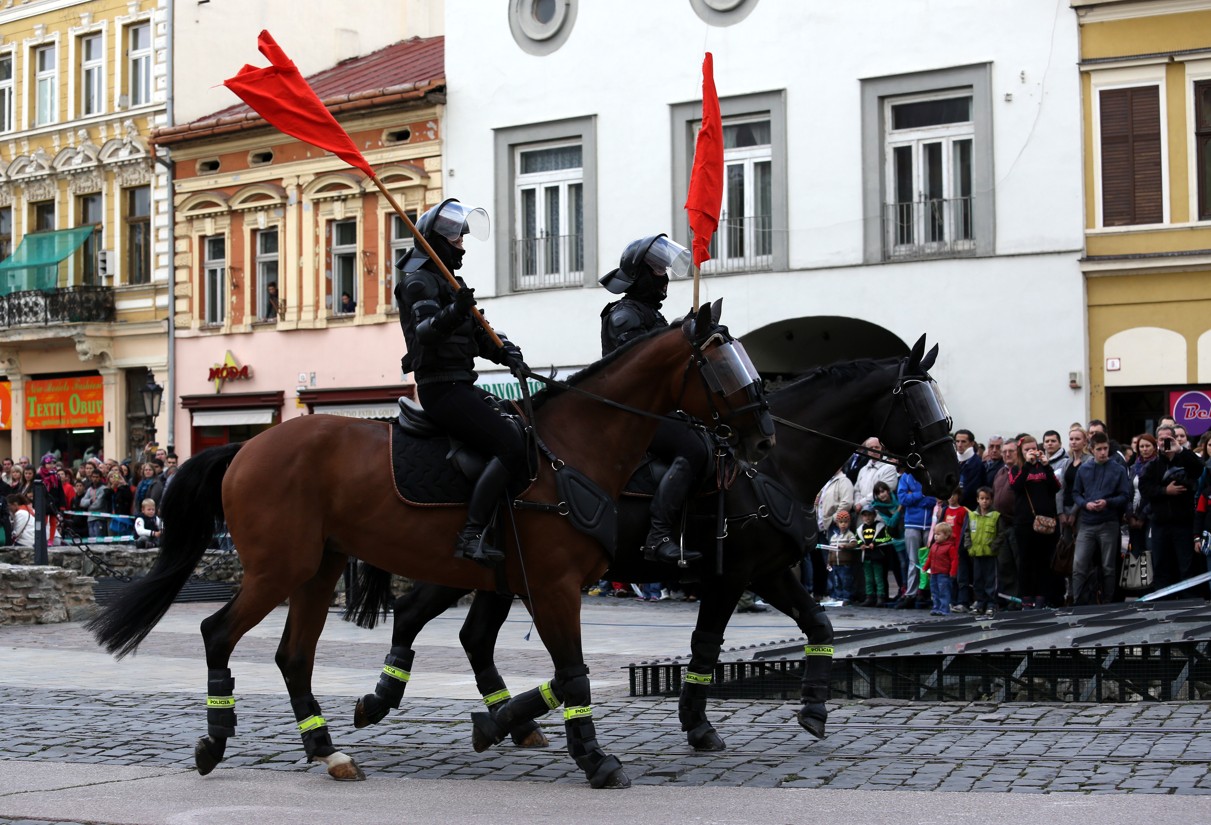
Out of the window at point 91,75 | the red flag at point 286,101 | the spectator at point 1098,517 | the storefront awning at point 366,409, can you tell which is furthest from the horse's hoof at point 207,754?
the window at point 91,75

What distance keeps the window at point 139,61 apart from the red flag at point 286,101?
2849 cm

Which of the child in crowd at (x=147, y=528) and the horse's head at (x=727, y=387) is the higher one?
the horse's head at (x=727, y=387)

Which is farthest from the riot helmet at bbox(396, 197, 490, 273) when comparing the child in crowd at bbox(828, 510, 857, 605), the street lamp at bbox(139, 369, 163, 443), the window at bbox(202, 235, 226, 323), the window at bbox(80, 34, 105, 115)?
the window at bbox(80, 34, 105, 115)

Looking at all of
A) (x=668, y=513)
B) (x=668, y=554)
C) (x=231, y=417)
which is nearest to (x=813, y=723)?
(x=668, y=554)

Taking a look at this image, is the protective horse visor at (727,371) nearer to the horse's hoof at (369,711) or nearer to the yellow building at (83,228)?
the horse's hoof at (369,711)

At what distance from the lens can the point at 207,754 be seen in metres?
8.09

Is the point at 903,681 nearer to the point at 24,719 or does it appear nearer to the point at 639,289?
the point at 639,289

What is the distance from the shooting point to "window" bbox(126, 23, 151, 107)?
1410 inches

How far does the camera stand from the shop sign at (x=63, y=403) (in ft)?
119

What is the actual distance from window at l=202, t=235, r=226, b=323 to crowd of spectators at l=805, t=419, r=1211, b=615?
706 inches

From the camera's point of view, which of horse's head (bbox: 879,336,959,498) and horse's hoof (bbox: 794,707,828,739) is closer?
horse's hoof (bbox: 794,707,828,739)

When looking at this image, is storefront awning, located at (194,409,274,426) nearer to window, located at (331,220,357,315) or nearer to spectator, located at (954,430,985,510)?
window, located at (331,220,357,315)

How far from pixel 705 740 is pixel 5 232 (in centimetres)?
3381

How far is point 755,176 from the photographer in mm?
26344
